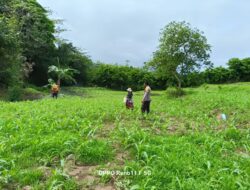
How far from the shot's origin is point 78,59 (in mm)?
36844

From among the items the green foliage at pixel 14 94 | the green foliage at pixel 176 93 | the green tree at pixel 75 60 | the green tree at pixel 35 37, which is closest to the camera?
the green foliage at pixel 14 94

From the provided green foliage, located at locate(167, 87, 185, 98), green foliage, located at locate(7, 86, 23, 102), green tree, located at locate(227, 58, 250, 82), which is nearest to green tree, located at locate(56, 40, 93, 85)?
green foliage, located at locate(7, 86, 23, 102)

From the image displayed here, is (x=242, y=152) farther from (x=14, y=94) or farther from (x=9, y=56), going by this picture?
(x=9, y=56)

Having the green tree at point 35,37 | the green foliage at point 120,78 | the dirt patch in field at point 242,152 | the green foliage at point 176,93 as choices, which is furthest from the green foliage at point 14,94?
the dirt patch in field at point 242,152

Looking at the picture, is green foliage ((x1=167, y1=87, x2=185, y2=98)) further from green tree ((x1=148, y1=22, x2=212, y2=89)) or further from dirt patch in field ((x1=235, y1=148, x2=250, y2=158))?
dirt patch in field ((x1=235, y1=148, x2=250, y2=158))

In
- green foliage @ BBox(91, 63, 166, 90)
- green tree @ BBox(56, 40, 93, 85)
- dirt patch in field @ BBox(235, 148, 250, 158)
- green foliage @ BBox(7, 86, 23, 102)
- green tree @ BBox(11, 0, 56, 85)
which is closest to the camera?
dirt patch in field @ BBox(235, 148, 250, 158)

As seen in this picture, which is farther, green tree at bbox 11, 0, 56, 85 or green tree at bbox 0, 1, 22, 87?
green tree at bbox 11, 0, 56, 85

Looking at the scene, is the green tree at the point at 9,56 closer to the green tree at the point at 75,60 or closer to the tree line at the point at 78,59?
the tree line at the point at 78,59

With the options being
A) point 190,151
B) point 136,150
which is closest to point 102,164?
point 136,150

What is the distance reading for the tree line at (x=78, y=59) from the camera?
21.2 meters

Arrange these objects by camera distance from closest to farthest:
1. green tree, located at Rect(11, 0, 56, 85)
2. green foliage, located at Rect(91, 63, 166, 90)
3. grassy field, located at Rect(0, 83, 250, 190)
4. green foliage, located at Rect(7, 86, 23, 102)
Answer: grassy field, located at Rect(0, 83, 250, 190) → green foliage, located at Rect(7, 86, 23, 102) → green tree, located at Rect(11, 0, 56, 85) → green foliage, located at Rect(91, 63, 166, 90)

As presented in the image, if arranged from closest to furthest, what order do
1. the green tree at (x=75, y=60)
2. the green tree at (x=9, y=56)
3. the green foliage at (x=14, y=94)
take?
1. the green foliage at (x=14, y=94)
2. the green tree at (x=9, y=56)
3. the green tree at (x=75, y=60)

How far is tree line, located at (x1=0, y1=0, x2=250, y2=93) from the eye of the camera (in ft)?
69.5

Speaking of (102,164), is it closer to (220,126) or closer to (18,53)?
(220,126)
